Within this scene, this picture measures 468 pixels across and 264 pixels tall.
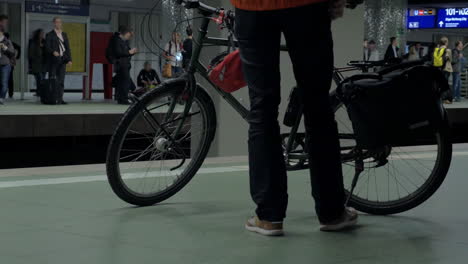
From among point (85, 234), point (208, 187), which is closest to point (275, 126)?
point (85, 234)

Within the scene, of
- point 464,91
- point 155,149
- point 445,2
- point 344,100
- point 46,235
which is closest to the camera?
point 46,235

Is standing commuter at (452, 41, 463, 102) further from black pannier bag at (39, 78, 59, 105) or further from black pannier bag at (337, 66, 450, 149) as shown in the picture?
black pannier bag at (337, 66, 450, 149)

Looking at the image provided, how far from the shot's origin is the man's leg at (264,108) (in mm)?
3254

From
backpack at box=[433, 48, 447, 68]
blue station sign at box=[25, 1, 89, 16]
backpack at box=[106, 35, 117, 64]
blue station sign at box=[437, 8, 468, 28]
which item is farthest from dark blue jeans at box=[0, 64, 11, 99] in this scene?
blue station sign at box=[437, 8, 468, 28]

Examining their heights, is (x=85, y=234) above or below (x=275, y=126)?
below

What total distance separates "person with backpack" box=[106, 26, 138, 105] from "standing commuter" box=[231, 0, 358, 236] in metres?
12.6

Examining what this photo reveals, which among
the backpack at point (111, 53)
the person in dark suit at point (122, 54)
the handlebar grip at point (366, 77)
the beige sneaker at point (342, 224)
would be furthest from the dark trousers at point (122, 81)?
the beige sneaker at point (342, 224)

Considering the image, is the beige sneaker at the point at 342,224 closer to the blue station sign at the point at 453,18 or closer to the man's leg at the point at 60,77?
the man's leg at the point at 60,77

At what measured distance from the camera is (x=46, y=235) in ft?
10.6

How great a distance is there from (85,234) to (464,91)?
2563cm

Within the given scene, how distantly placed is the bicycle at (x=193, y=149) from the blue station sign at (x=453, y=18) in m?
26.1

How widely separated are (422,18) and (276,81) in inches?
1115

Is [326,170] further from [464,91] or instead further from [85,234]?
[464,91]

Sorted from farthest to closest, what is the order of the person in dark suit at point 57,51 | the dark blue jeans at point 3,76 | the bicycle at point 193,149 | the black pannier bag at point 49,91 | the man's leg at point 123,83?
the man's leg at point 123,83 < the black pannier bag at point 49,91 < the person in dark suit at point 57,51 < the dark blue jeans at point 3,76 < the bicycle at point 193,149
